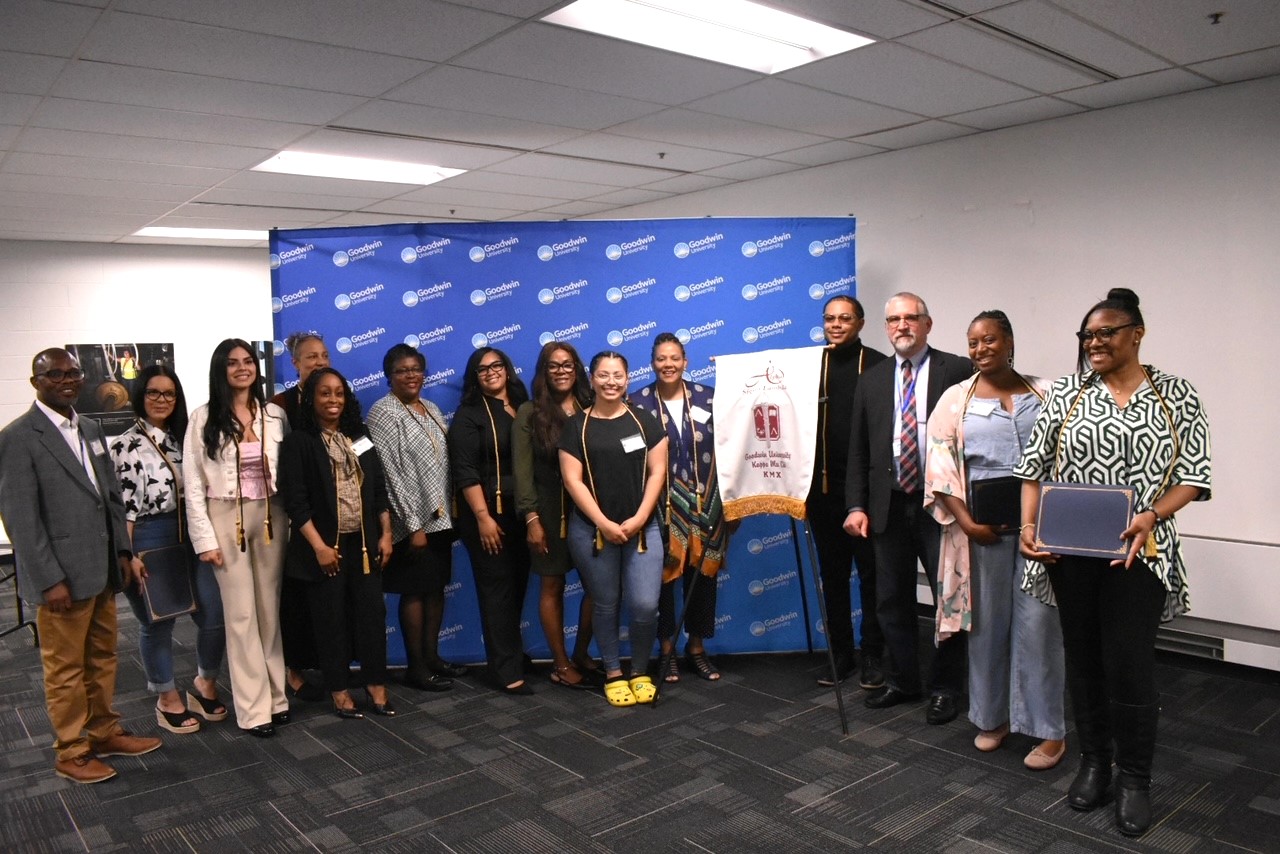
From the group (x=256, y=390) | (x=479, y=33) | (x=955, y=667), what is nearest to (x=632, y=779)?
(x=955, y=667)

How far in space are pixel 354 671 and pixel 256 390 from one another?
1.55 m

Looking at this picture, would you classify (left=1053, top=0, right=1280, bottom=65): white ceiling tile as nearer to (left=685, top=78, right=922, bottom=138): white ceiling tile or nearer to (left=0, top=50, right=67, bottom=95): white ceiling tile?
(left=685, top=78, right=922, bottom=138): white ceiling tile

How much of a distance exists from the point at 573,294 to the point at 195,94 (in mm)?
1864

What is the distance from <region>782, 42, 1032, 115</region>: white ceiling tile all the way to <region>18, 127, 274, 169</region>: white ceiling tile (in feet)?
10.3

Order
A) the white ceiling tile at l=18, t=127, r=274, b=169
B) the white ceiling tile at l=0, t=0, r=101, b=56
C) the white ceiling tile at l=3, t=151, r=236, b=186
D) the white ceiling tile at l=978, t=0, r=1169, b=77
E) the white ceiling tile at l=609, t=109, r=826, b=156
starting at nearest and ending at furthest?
the white ceiling tile at l=0, t=0, r=101, b=56 < the white ceiling tile at l=978, t=0, r=1169, b=77 < the white ceiling tile at l=18, t=127, r=274, b=169 < the white ceiling tile at l=609, t=109, r=826, b=156 < the white ceiling tile at l=3, t=151, r=236, b=186

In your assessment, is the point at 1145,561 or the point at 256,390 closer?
the point at 1145,561

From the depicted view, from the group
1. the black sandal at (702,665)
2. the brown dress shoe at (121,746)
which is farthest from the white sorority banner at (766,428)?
the brown dress shoe at (121,746)

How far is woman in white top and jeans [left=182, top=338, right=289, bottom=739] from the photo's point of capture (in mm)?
3576

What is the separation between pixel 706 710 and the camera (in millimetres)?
3836

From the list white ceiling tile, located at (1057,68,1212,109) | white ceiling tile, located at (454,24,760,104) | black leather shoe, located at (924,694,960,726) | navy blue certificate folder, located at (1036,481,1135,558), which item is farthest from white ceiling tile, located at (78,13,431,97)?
black leather shoe, located at (924,694,960,726)

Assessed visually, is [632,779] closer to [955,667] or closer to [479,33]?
[955,667]

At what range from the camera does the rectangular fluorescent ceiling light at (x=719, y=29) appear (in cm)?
326

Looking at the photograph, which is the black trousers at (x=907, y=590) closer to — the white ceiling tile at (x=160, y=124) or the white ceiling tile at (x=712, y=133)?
the white ceiling tile at (x=712, y=133)

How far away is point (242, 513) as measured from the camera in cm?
362
